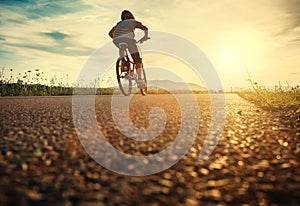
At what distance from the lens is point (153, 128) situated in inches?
172

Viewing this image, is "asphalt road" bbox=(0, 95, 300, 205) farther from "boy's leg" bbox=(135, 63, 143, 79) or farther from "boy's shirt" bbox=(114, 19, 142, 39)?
"boy's leg" bbox=(135, 63, 143, 79)

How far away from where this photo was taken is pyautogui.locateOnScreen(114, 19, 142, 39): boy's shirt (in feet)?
33.0

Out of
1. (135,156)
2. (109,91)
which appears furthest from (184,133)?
(109,91)

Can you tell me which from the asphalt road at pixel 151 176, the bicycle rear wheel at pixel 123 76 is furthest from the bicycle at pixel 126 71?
the asphalt road at pixel 151 176

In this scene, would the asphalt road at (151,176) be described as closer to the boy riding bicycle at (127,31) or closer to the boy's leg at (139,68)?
the boy riding bicycle at (127,31)

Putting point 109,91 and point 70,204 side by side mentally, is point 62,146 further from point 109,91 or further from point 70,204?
point 109,91

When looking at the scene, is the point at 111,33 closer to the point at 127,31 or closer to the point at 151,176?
the point at 127,31

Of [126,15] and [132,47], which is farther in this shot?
[132,47]

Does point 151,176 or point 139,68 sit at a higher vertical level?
point 139,68

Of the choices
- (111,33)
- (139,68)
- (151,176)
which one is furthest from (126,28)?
(151,176)

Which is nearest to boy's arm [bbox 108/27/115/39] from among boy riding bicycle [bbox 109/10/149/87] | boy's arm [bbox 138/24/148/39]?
boy riding bicycle [bbox 109/10/149/87]

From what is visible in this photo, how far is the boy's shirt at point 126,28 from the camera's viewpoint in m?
10.1

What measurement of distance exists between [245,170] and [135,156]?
0.84 meters

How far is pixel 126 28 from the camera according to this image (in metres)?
10.1
